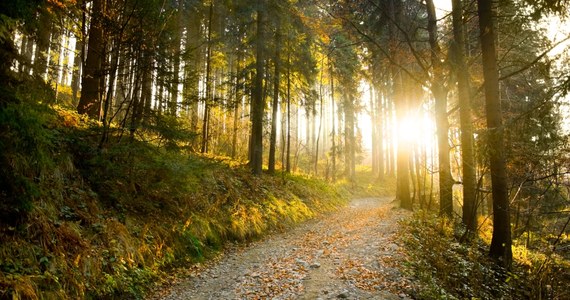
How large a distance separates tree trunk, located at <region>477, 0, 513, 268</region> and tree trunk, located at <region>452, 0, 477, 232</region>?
1.53 m

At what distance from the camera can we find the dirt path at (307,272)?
5.28 m

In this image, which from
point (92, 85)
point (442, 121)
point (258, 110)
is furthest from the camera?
point (258, 110)

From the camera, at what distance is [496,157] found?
7609 millimetres

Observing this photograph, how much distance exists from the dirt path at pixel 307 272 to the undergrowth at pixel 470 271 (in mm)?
464

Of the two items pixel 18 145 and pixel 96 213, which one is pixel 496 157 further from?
pixel 18 145

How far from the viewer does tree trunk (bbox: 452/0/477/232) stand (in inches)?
375

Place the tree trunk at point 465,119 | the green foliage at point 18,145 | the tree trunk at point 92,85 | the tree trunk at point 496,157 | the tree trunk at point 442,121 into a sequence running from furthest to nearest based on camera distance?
1. the tree trunk at point 442,121
2. the tree trunk at point 465,119
3. the tree trunk at point 92,85
4. the tree trunk at point 496,157
5. the green foliage at point 18,145

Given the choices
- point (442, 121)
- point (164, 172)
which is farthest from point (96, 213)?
point (442, 121)

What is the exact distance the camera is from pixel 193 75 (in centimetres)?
846

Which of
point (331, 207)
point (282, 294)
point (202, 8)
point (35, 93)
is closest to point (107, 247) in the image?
point (35, 93)

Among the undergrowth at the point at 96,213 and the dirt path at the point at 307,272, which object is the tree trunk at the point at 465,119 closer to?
the dirt path at the point at 307,272

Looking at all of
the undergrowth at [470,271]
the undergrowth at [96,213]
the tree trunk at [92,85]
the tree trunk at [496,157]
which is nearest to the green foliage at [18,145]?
the undergrowth at [96,213]

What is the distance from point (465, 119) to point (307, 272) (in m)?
7.04

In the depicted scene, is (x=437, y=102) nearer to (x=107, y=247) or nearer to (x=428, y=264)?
(x=428, y=264)
